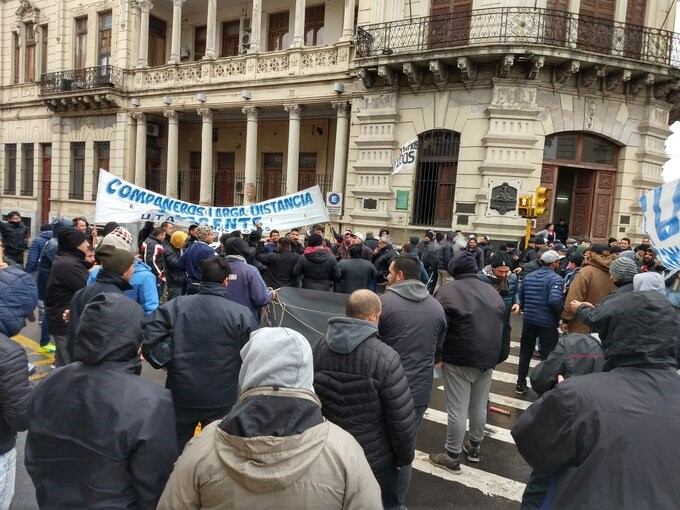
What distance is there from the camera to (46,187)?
2620cm

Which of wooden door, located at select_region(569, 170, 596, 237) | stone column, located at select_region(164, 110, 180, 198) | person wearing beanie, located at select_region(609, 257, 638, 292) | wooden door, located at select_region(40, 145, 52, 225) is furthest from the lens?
wooden door, located at select_region(40, 145, 52, 225)

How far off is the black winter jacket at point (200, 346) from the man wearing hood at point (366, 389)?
86 centimetres

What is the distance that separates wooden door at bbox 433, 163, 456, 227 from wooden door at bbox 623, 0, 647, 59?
5.81m

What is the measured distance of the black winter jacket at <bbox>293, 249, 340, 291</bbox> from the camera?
301 inches

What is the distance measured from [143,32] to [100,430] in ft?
77.4

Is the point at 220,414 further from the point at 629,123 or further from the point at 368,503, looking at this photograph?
the point at 629,123

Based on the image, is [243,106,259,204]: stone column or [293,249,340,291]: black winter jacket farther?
[243,106,259,204]: stone column

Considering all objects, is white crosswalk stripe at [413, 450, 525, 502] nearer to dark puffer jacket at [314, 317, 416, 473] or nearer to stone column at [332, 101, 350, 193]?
dark puffer jacket at [314, 317, 416, 473]

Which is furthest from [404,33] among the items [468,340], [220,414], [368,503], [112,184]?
[368,503]

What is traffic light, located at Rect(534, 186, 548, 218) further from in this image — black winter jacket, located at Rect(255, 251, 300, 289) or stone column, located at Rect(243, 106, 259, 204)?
stone column, located at Rect(243, 106, 259, 204)

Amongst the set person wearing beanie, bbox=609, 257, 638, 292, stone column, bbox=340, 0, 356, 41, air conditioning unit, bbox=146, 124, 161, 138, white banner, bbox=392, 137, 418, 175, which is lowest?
person wearing beanie, bbox=609, 257, 638, 292

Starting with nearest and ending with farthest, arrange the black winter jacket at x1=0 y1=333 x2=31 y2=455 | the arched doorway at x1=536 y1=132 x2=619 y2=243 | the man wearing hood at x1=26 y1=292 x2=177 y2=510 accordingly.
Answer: the man wearing hood at x1=26 y1=292 x2=177 y2=510
the black winter jacket at x1=0 y1=333 x2=31 y2=455
the arched doorway at x1=536 y1=132 x2=619 y2=243

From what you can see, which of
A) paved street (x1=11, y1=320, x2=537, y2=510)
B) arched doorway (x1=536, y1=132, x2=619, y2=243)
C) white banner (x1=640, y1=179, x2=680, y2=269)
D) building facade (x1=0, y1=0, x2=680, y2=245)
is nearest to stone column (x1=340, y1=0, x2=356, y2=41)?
building facade (x1=0, y1=0, x2=680, y2=245)

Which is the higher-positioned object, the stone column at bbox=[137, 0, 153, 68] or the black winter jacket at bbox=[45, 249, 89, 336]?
the stone column at bbox=[137, 0, 153, 68]
